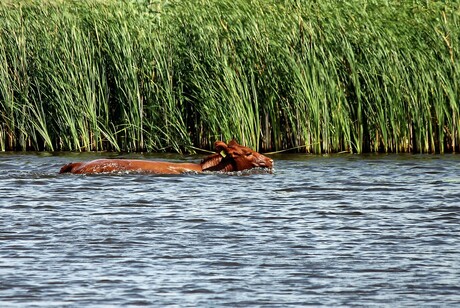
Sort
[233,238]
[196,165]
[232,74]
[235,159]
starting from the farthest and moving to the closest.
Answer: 1. [232,74]
2. [196,165]
3. [235,159]
4. [233,238]

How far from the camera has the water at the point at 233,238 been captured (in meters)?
7.12

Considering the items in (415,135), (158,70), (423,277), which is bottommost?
(423,277)

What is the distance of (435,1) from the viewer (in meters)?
16.7

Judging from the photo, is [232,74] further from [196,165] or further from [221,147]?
[221,147]

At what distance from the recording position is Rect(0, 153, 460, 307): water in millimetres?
7117

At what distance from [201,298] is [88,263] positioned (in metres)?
1.42

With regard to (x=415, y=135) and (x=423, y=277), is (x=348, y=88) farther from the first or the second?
(x=423, y=277)

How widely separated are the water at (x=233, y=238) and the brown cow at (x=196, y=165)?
12 centimetres

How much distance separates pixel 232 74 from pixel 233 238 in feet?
24.4

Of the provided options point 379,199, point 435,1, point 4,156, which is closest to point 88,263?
point 379,199

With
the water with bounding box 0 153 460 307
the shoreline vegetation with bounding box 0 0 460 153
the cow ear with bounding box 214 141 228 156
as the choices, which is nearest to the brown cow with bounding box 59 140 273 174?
the cow ear with bounding box 214 141 228 156

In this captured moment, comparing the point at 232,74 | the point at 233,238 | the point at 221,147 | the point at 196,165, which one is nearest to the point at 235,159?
the point at 221,147

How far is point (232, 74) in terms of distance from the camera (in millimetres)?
16328

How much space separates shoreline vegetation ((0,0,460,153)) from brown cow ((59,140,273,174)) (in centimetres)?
236
